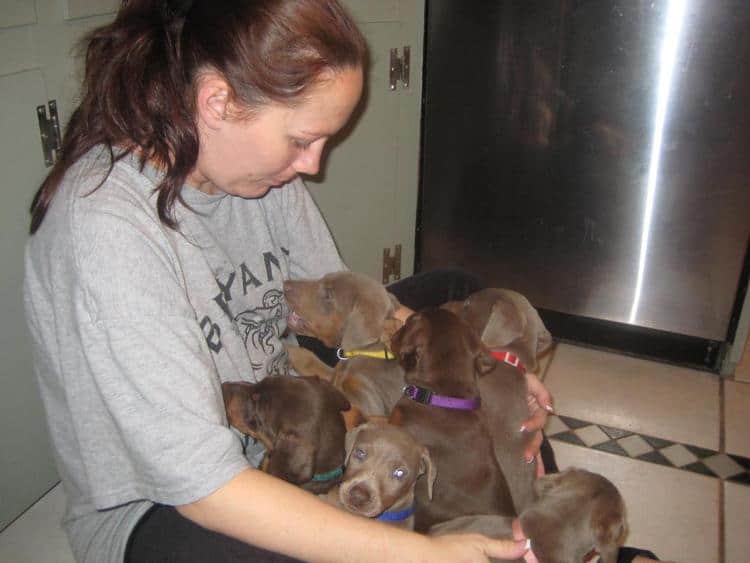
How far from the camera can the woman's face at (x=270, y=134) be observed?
43.3 inches

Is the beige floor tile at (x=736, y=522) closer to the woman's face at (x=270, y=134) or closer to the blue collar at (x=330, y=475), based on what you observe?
the blue collar at (x=330, y=475)

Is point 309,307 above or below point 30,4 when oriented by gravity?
below

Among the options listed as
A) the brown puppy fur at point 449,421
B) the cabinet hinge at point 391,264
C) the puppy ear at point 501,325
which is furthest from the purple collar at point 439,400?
the cabinet hinge at point 391,264

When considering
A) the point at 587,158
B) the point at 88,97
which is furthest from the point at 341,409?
the point at 587,158

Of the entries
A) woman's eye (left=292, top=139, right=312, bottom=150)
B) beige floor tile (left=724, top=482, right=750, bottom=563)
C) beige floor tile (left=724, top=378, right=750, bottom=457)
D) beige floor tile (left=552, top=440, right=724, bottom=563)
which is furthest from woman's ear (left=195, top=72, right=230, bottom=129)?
beige floor tile (left=724, top=378, right=750, bottom=457)

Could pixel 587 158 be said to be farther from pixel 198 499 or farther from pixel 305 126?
pixel 198 499

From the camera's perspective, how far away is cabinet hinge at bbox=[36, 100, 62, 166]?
146cm

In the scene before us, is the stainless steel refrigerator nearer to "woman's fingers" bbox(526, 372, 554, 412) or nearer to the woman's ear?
"woman's fingers" bbox(526, 372, 554, 412)

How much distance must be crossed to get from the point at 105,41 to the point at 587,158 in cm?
194

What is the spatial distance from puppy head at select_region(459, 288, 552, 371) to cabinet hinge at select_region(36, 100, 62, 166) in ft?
3.70

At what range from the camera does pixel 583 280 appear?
287 cm

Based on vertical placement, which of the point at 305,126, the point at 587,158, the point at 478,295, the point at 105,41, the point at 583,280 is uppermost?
the point at 105,41

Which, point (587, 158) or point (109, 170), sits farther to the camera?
point (587, 158)

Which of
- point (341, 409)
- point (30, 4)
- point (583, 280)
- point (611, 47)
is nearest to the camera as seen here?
point (30, 4)
